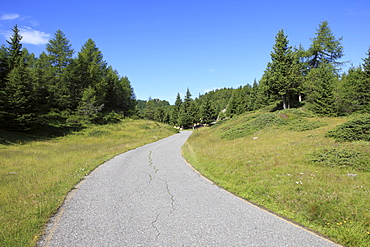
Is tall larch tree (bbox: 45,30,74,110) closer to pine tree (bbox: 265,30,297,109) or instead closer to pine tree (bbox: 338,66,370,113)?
pine tree (bbox: 265,30,297,109)

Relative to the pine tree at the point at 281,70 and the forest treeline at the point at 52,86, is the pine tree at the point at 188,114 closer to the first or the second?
the forest treeline at the point at 52,86

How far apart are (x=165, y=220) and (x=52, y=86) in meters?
45.4

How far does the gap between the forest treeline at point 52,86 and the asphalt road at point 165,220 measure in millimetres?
25925

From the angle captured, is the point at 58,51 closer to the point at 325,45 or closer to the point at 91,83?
the point at 91,83

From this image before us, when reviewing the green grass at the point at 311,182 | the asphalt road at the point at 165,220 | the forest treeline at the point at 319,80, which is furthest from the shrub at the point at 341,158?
the forest treeline at the point at 319,80

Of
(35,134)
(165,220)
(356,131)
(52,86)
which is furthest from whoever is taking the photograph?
(52,86)

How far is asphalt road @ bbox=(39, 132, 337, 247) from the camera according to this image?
14.1ft

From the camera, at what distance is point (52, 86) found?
40625 millimetres

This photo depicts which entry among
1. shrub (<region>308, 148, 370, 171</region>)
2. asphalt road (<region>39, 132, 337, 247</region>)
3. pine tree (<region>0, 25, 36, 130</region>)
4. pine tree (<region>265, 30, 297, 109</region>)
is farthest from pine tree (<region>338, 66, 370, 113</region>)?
pine tree (<region>0, 25, 36, 130</region>)

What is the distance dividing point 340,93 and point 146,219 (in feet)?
121

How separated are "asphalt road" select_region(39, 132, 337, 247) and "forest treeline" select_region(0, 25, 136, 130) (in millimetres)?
25925

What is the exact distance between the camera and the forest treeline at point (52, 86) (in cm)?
2650

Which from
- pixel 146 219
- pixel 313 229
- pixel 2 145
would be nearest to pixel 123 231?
pixel 146 219

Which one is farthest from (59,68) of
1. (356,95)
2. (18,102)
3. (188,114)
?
(356,95)
